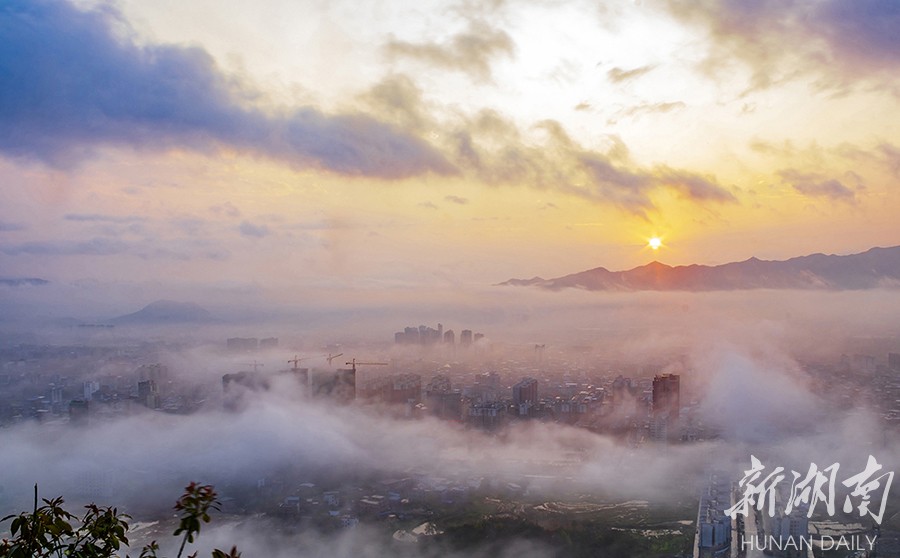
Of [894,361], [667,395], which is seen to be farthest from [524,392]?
[894,361]

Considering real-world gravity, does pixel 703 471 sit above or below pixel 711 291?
below

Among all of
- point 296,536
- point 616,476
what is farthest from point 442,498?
point 616,476

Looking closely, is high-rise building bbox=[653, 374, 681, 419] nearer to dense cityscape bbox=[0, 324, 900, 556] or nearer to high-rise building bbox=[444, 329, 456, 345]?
dense cityscape bbox=[0, 324, 900, 556]

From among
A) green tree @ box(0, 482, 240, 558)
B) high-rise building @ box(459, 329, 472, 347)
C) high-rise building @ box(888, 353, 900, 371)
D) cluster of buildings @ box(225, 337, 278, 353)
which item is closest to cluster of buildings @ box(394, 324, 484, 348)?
high-rise building @ box(459, 329, 472, 347)

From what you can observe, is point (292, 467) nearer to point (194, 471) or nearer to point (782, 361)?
point (194, 471)

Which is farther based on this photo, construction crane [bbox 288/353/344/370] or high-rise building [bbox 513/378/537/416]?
construction crane [bbox 288/353/344/370]

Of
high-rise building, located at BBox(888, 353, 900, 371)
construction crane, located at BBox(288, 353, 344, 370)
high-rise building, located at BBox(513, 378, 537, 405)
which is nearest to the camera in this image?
high-rise building, located at BBox(888, 353, 900, 371)

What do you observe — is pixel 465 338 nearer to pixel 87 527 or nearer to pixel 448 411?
pixel 448 411

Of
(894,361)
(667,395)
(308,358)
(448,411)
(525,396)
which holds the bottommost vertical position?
(448,411)
